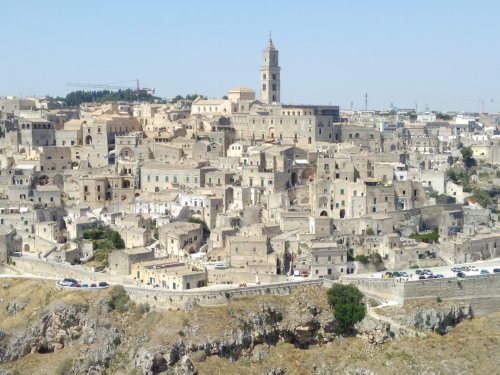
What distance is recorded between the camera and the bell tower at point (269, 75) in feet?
266

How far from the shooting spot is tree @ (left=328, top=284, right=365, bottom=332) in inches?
1567

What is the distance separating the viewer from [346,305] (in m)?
39.8

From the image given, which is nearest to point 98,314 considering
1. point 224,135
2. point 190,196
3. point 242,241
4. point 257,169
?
point 242,241

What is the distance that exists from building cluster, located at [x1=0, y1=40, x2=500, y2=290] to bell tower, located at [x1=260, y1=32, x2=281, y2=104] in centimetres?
1217

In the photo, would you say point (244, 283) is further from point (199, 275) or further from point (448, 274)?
point (448, 274)

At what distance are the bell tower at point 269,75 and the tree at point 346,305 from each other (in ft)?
139

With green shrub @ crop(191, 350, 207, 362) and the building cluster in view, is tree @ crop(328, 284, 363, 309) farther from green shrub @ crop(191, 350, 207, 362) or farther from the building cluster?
green shrub @ crop(191, 350, 207, 362)

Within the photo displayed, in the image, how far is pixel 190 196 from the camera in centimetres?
5066

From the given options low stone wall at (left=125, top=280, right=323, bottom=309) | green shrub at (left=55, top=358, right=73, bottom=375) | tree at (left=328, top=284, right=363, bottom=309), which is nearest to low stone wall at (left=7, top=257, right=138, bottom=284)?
low stone wall at (left=125, top=280, right=323, bottom=309)

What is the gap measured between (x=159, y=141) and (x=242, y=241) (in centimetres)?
2271

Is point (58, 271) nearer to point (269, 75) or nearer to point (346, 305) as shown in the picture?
point (346, 305)

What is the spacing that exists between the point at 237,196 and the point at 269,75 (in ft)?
109

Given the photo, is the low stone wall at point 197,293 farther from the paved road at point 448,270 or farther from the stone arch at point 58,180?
the stone arch at point 58,180

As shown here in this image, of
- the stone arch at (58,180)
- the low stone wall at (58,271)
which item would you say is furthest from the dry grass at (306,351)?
the stone arch at (58,180)
